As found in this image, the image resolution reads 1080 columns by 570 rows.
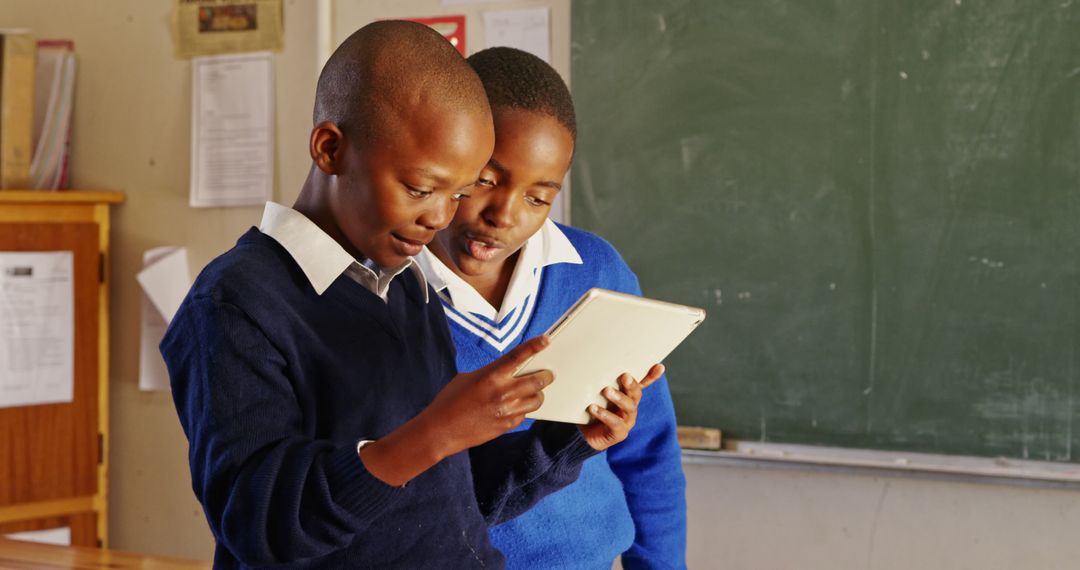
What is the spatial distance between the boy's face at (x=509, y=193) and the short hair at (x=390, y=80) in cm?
27

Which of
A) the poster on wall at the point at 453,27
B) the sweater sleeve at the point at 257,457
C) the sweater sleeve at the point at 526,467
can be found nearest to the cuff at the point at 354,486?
the sweater sleeve at the point at 257,457

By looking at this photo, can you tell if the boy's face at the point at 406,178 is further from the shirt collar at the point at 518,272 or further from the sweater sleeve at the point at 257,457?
the shirt collar at the point at 518,272

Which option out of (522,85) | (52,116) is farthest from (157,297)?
(522,85)

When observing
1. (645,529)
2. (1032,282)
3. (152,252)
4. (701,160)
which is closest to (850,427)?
(1032,282)

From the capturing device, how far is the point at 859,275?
2.36m

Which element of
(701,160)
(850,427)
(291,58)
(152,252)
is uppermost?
(291,58)

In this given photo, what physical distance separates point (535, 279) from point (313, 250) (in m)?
0.53

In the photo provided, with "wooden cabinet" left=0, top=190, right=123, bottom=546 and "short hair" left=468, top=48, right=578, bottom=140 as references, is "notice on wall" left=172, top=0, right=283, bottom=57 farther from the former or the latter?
"short hair" left=468, top=48, right=578, bottom=140

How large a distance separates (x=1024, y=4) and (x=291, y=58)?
1941 mm

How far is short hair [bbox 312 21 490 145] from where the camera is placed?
3.15 feet

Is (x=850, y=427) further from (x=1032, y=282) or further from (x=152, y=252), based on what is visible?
(x=152, y=252)

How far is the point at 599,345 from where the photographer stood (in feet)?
3.28

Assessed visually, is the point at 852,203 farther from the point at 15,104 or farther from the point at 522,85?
the point at 15,104

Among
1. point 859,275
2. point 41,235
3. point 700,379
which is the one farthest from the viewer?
point 41,235
